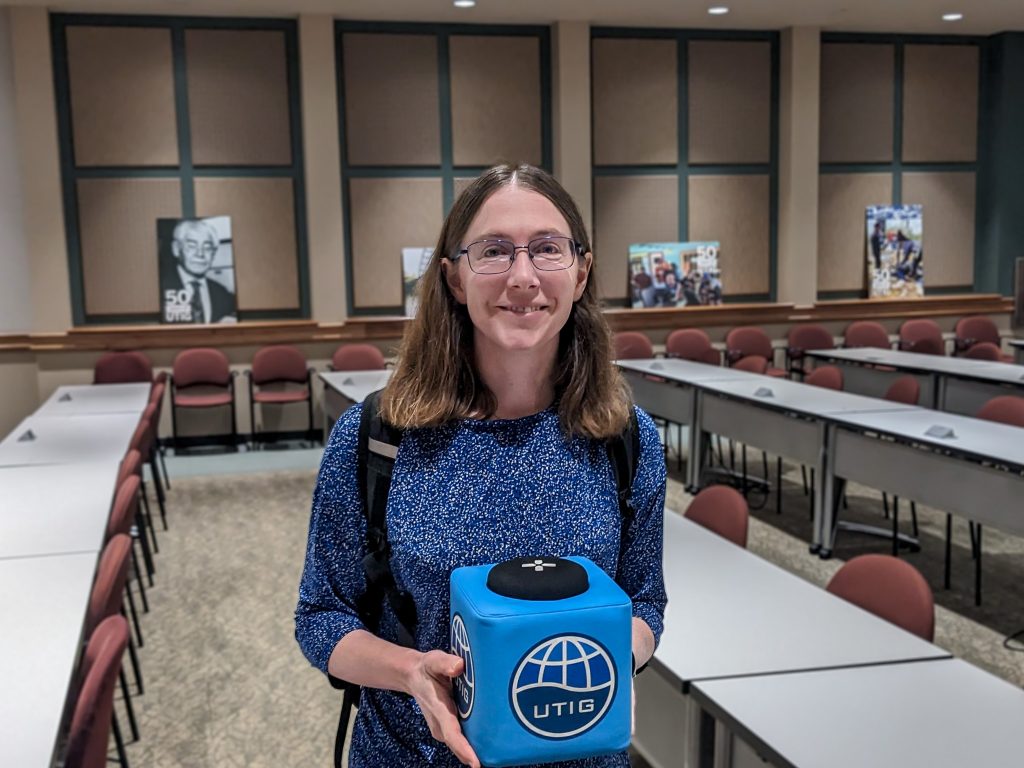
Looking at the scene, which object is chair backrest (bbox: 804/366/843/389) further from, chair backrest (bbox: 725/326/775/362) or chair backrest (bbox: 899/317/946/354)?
chair backrest (bbox: 899/317/946/354)

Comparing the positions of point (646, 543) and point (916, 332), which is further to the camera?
point (916, 332)

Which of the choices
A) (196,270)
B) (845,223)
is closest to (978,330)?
(845,223)

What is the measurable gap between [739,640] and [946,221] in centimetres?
962

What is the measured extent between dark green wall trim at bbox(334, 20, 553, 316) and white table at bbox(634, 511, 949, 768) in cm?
679

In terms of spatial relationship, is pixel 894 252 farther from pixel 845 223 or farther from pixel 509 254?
pixel 509 254

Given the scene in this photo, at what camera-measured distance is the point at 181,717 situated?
368cm

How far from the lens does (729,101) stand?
9.93 meters

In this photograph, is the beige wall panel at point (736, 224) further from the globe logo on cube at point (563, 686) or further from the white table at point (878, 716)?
the globe logo on cube at point (563, 686)

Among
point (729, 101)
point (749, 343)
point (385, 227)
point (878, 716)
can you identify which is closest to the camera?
point (878, 716)

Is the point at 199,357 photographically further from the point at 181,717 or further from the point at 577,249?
the point at 577,249

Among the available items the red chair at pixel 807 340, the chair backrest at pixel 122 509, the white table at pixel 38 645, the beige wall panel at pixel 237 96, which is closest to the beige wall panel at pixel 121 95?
the beige wall panel at pixel 237 96

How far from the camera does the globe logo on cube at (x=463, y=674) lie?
102 cm

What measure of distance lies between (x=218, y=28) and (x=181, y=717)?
22.5 feet

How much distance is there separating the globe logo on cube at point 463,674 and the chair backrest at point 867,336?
937 centimetres
